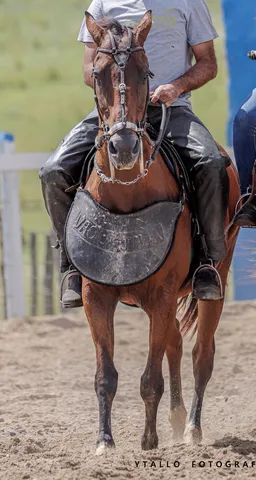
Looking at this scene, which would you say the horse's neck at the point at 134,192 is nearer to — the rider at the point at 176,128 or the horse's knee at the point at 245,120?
the rider at the point at 176,128

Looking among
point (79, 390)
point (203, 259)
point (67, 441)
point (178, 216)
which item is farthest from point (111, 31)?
point (79, 390)

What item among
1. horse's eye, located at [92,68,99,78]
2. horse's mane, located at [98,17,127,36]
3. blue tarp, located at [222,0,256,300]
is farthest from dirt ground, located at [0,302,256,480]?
horse's mane, located at [98,17,127,36]

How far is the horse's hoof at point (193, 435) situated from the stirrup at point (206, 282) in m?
0.85

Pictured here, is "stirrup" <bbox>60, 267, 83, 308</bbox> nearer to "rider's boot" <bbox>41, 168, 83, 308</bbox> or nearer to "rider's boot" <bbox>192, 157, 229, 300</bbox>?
"rider's boot" <bbox>41, 168, 83, 308</bbox>

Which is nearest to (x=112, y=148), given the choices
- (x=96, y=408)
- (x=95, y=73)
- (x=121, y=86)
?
(x=121, y=86)

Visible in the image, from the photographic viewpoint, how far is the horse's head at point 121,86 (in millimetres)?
6051

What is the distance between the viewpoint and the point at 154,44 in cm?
701

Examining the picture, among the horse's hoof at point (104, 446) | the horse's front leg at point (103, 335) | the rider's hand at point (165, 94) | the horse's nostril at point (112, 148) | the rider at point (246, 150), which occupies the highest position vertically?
Result: the rider's hand at point (165, 94)

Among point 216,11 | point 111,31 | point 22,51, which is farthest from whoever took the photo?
point 22,51

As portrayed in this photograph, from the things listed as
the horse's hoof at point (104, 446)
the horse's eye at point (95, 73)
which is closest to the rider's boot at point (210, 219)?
the horse's eye at point (95, 73)

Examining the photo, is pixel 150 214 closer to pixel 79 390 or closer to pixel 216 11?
pixel 79 390

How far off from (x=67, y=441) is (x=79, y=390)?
71.4 inches

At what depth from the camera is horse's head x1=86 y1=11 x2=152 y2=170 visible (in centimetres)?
605

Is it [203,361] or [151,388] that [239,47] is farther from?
[151,388]
